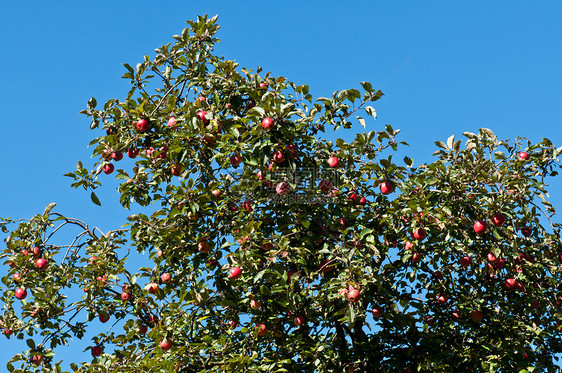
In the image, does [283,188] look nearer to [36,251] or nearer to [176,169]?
[176,169]

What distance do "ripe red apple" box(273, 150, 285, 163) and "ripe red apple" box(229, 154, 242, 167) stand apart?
54cm

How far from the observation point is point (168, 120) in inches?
325

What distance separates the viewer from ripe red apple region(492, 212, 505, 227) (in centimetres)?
719

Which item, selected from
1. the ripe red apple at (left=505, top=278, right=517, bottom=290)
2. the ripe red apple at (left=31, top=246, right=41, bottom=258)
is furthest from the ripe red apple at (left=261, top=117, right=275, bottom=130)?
the ripe red apple at (left=31, top=246, right=41, bottom=258)

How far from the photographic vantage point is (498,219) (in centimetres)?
719

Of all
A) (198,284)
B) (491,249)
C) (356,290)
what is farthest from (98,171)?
(491,249)

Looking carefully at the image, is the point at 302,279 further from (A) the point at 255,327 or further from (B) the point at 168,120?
(B) the point at 168,120

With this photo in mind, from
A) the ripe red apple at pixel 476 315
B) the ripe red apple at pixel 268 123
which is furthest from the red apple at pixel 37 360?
the ripe red apple at pixel 476 315

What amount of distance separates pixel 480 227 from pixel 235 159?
316 centimetres

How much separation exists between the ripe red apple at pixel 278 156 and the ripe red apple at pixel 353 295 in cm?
179

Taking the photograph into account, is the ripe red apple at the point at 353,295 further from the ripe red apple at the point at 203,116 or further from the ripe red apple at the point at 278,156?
the ripe red apple at the point at 203,116

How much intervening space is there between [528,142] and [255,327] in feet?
14.1

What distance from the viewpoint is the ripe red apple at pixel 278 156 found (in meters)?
7.13

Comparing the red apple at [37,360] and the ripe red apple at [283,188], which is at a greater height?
the ripe red apple at [283,188]
